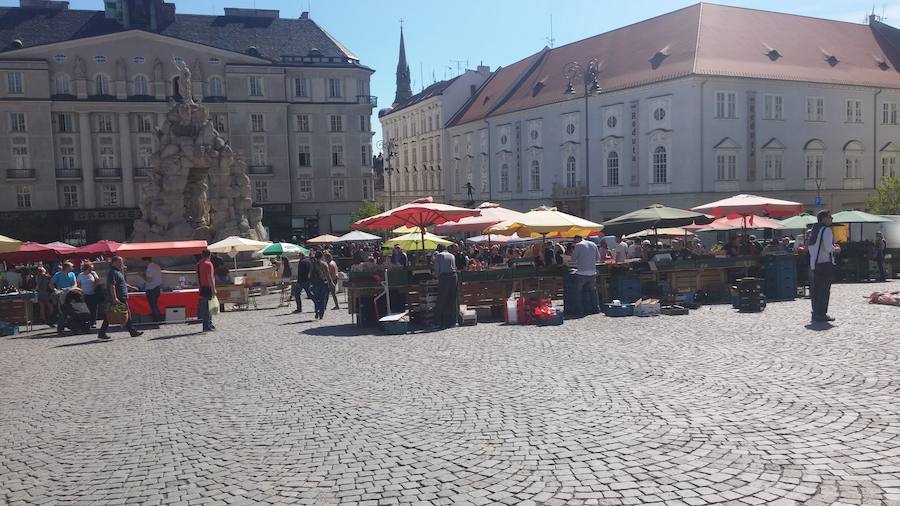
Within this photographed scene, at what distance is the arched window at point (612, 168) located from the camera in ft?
165

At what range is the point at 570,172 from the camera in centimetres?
5491

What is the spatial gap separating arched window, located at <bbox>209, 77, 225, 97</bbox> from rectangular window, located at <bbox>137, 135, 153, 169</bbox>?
6224mm

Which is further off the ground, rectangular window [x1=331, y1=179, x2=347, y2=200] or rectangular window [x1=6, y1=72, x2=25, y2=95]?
rectangular window [x1=6, y1=72, x2=25, y2=95]

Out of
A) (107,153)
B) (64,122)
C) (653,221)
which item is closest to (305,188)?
(107,153)

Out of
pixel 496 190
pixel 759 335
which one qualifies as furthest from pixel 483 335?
pixel 496 190

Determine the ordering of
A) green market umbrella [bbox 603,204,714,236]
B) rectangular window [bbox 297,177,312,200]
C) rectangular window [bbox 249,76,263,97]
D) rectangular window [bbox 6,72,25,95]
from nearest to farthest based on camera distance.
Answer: green market umbrella [bbox 603,204,714,236] < rectangular window [bbox 6,72,25,95] < rectangular window [bbox 249,76,263,97] < rectangular window [bbox 297,177,312,200]

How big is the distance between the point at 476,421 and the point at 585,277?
8.82m

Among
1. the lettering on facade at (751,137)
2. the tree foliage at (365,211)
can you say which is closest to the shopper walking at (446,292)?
the lettering on facade at (751,137)

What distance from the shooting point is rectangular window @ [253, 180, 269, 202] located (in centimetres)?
6106

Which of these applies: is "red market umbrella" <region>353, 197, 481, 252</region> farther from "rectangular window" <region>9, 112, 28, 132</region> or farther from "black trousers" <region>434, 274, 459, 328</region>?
"rectangular window" <region>9, 112, 28, 132</region>

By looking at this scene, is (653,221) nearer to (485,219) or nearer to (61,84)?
(485,219)

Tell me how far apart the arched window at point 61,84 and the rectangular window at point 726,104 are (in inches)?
1901

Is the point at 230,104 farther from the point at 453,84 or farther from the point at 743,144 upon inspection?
the point at 743,144

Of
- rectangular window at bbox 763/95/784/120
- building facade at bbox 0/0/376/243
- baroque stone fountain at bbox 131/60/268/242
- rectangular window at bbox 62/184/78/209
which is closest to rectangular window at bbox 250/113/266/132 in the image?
building facade at bbox 0/0/376/243
